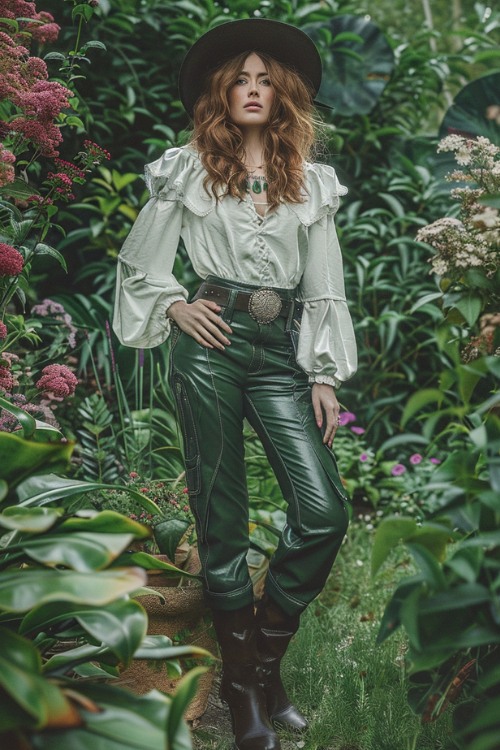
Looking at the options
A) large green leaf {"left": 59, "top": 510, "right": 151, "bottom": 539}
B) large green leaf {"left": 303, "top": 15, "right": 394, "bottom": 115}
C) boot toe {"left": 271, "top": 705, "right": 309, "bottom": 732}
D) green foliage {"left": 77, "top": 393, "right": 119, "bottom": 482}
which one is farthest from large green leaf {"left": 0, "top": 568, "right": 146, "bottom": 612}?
large green leaf {"left": 303, "top": 15, "right": 394, "bottom": 115}

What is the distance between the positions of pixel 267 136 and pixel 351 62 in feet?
7.78

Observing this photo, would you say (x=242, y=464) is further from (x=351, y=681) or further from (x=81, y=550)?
(x=81, y=550)

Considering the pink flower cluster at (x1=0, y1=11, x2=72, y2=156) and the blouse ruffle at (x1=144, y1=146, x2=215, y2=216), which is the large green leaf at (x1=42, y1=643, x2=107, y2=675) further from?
the pink flower cluster at (x1=0, y1=11, x2=72, y2=156)

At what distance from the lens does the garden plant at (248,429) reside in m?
1.35

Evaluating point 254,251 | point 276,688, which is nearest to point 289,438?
point 254,251

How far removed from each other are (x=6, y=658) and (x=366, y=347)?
3229mm

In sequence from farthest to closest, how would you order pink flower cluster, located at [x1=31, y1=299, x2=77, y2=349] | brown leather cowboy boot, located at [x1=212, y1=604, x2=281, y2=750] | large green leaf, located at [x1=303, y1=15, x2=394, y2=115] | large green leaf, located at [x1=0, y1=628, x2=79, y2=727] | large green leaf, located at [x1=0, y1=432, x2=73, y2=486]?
1. large green leaf, located at [x1=303, y1=15, x2=394, y2=115]
2. pink flower cluster, located at [x1=31, y1=299, x2=77, y2=349]
3. brown leather cowboy boot, located at [x1=212, y1=604, x2=281, y2=750]
4. large green leaf, located at [x1=0, y1=432, x2=73, y2=486]
5. large green leaf, located at [x1=0, y1=628, x2=79, y2=727]

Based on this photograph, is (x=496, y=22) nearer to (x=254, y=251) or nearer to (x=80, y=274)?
(x=80, y=274)

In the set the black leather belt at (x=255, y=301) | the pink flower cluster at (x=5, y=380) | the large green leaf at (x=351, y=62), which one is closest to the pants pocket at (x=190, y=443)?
the black leather belt at (x=255, y=301)

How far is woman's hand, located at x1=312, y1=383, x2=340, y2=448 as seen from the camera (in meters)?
2.38

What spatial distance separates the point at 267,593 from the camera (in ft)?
7.65

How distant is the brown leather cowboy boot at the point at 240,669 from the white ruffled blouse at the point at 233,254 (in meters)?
0.74

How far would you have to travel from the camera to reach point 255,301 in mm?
2303

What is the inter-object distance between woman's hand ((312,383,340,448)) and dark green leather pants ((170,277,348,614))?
0.11 feet
